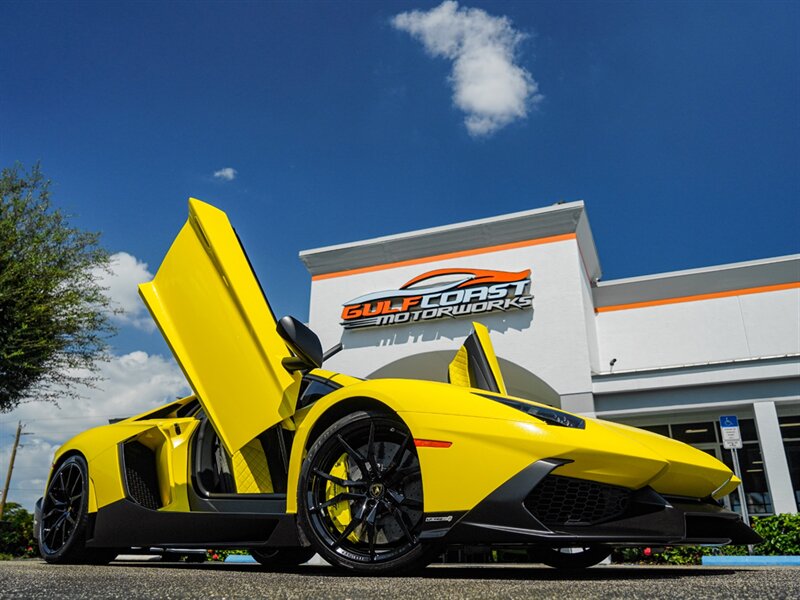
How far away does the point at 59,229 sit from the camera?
11.0m

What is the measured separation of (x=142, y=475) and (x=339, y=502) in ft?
5.67

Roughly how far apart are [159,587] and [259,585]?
307 millimetres

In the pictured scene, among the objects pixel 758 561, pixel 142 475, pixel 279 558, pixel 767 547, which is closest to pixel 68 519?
pixel 142 475

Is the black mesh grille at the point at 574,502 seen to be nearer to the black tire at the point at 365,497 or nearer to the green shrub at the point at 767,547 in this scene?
the black tire at the point at 365,497

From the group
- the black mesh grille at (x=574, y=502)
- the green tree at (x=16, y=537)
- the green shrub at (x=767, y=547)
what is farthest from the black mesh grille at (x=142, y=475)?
the green tree at (x=16, y=537)

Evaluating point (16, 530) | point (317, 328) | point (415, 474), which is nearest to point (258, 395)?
point (415, 474)

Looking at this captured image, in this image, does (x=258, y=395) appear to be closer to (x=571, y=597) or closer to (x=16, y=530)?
(x=571, y=597)

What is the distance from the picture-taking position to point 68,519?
162 inches

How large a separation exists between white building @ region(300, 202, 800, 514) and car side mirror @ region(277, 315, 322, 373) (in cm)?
1031

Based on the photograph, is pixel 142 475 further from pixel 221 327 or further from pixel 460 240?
pixel 460 240

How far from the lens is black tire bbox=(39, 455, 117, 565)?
3.96m

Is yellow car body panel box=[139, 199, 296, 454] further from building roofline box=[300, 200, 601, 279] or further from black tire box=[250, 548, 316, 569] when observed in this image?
building roofline box=[300, 200, 601, 279]

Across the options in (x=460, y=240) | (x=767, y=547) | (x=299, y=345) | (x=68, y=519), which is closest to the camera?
(x=299, y=345)

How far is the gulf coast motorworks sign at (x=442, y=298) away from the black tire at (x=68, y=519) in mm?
10495
